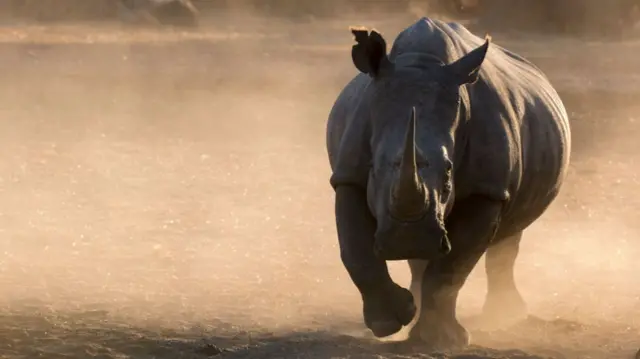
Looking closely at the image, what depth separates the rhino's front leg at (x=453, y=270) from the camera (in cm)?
545

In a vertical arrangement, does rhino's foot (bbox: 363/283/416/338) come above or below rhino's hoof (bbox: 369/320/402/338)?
above

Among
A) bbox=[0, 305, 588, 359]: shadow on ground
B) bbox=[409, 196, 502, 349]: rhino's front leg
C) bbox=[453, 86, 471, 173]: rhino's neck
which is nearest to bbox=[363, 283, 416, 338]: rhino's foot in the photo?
bbox=[0, 305, 588, 359]: shadow on ground

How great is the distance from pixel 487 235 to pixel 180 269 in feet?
7.71

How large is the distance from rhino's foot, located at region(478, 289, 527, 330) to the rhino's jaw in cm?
187

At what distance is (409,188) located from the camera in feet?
15.4

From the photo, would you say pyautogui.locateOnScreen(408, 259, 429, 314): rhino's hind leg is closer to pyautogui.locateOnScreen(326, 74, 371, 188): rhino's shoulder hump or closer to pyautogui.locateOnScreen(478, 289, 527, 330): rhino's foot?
pyautogui.locateOnScreen(478, 289, 527, 330): rhino's foot

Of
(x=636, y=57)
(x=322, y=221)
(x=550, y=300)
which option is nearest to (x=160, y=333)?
(x=550, y=300)

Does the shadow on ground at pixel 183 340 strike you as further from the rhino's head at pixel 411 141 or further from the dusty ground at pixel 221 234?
the rhino's head at pixel 411 141

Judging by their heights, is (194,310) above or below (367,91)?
below

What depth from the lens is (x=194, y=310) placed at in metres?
6.54

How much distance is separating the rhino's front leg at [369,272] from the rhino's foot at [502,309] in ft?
4.65

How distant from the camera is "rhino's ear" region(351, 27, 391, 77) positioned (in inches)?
205

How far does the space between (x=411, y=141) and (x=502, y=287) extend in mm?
2342

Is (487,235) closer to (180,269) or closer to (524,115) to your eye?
(524,115)
